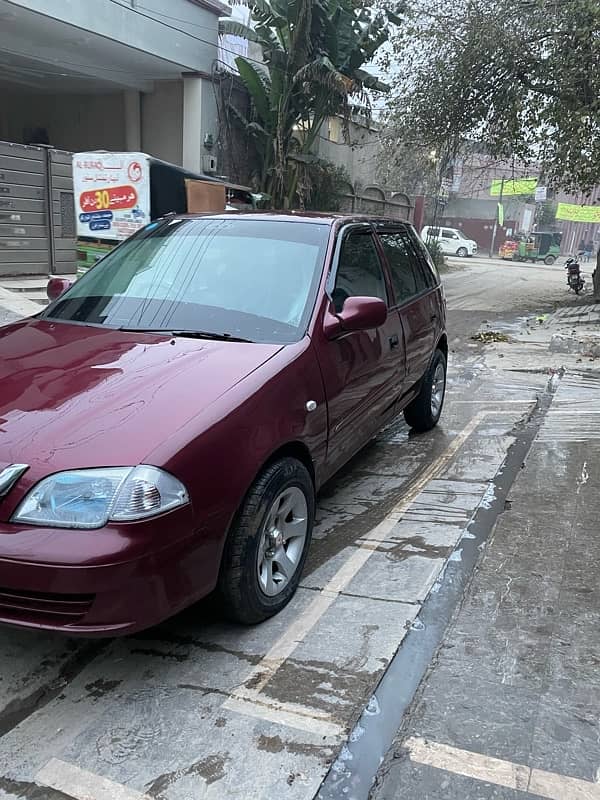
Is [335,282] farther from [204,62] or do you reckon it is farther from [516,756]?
[204,62]

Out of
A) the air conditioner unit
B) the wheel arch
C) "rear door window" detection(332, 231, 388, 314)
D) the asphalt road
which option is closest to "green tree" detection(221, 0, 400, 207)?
the air conditioner unit

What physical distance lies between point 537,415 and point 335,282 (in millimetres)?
3576

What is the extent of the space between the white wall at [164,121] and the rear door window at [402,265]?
1163cm

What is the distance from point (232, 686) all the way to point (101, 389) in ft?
4.07

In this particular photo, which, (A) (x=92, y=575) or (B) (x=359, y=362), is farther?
(B) (x=359, y=362)

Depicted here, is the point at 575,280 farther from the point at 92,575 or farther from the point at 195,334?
the point at 92,575

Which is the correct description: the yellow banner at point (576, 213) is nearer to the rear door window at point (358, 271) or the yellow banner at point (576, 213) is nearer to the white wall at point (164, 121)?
the white wall at point (164, 121)

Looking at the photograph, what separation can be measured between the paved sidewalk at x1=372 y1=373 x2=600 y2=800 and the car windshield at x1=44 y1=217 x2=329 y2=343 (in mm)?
1595

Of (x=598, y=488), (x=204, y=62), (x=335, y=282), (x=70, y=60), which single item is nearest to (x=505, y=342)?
(x=598, y=488)

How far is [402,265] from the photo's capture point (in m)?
4.98

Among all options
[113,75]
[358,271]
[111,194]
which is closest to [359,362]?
[358,271]

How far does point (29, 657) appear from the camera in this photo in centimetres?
266

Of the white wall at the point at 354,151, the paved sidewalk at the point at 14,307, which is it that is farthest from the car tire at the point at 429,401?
the white wall at the point at 354,151

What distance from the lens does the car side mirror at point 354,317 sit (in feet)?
11.2
